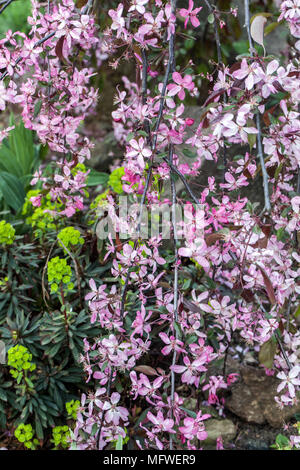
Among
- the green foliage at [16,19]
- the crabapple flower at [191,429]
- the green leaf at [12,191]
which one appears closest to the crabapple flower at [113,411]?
the crabapple flower at [191,429]

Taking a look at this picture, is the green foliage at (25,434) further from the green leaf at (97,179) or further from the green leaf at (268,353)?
the green leaf at (97,179)

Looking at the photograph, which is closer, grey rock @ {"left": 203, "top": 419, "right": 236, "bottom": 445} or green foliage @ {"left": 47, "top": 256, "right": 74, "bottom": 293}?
green foliage @ {"left": 47, "top": 256, "right": 74, "bottom": 293}

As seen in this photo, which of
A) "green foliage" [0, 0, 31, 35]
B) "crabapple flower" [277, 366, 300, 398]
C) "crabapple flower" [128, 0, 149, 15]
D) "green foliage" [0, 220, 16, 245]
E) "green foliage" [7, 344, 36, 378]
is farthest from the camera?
"green foliage" [0, 0, 31, 35]

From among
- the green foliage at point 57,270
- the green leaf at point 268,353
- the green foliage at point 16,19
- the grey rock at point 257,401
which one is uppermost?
the green foliage at point 16,19

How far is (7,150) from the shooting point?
2650mm

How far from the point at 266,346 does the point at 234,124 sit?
0.53 m

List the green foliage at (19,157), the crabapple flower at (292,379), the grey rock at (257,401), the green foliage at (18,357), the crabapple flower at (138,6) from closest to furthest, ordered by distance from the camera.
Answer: the crabapple flower at (138,6) → the crabapple flower at (292,379) → the green foliage at (18,357) → the grey rock at (257,401) → the green foliage at (19,157)

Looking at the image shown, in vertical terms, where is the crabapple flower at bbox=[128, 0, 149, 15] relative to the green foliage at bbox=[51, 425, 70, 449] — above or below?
above

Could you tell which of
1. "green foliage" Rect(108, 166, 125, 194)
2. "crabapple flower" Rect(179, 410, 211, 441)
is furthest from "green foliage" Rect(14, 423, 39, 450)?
"green foliage" Rect(108, 166, 125, 194)

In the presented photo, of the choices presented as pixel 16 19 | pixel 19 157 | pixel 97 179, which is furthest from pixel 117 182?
pixel 16 19

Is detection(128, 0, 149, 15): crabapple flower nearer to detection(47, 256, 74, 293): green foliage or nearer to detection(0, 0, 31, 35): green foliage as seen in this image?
detection(47, 256, 74, 293): green foliage

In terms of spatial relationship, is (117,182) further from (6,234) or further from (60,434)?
(60,434)

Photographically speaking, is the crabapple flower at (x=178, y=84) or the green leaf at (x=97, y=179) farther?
the green leaf at (x=97, y=179)

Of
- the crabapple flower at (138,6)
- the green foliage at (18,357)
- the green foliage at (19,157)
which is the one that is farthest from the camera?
the green foliage at (19,157)
